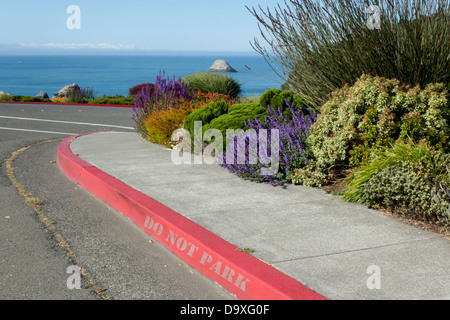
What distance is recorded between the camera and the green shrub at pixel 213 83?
58.2 ft

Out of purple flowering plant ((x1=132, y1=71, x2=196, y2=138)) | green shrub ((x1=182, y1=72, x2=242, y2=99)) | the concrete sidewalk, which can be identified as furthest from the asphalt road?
green shrub ((x1=182, y1=72, x2=242, y2=99))

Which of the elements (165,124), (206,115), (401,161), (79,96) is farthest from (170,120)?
(79,96)

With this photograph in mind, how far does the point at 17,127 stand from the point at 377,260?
42.6 ft

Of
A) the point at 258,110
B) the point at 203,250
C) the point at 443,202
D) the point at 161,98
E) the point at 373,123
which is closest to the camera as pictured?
the point at 203,250

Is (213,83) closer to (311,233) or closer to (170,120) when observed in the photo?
(170,120)

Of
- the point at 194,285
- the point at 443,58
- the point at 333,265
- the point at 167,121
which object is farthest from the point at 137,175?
the point at 443,58

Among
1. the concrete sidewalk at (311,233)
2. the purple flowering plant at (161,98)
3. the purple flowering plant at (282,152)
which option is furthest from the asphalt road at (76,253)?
the purple flowering plant at (161,98)

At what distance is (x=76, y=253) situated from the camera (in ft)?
16.4

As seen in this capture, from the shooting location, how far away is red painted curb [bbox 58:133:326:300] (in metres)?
3.85

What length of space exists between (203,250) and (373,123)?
129 inches

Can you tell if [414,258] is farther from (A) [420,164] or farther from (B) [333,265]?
(A) [420,164]

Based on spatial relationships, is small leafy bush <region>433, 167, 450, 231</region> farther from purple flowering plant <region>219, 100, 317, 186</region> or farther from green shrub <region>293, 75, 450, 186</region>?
purple flowering plant <region>219, 100, 317, 186</region>

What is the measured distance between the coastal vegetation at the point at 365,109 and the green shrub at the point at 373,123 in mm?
13

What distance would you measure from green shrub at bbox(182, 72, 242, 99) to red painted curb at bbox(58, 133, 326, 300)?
10.7m
